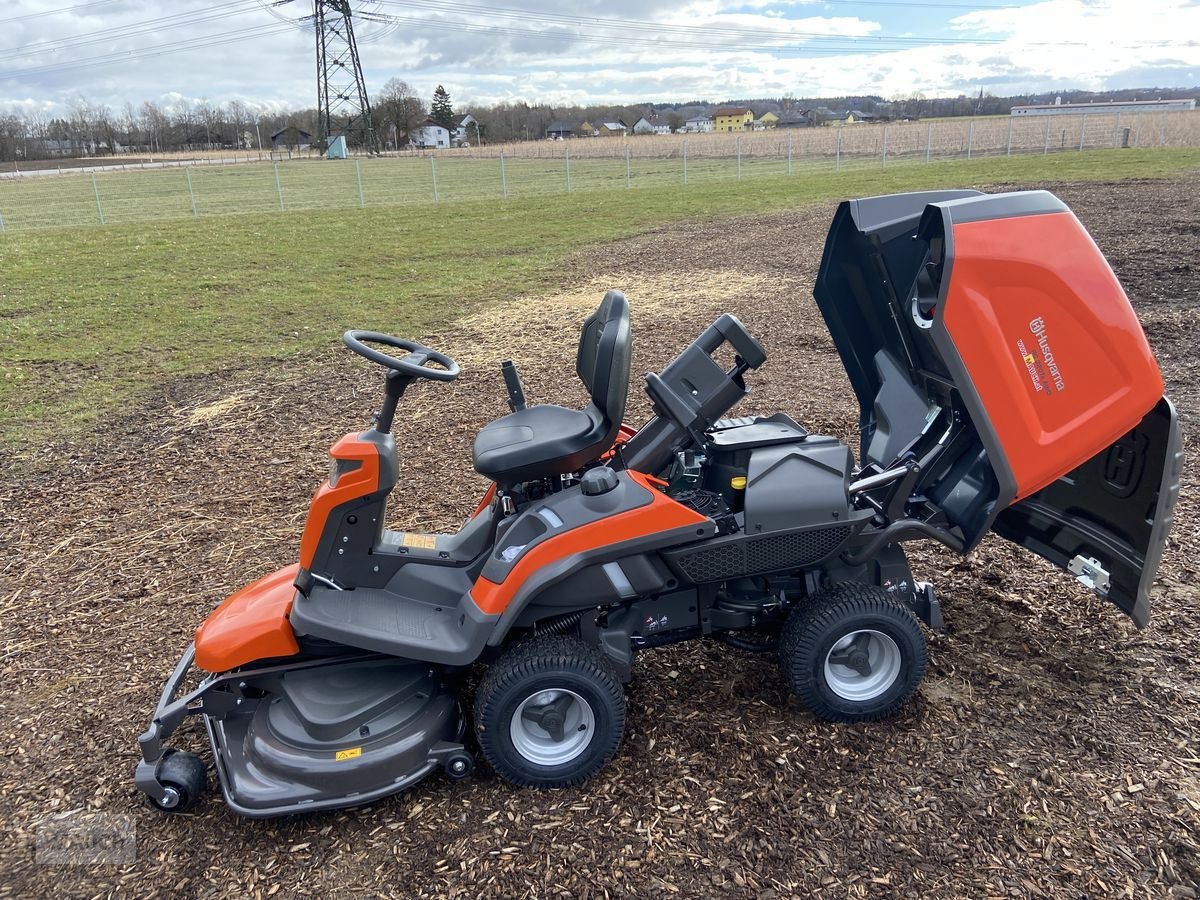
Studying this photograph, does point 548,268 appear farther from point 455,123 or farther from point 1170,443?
point 455,123

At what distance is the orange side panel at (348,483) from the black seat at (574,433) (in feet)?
1.14

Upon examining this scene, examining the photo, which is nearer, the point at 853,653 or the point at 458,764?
the point at 458,764

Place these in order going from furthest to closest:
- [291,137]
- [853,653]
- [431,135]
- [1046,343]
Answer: [431,135] → [291,137] → [853,653] → [1046,343]

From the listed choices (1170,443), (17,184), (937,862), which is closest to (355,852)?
(937,862)

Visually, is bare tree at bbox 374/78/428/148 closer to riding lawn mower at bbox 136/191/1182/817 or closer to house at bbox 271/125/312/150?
house at bbox 271/125/312/150

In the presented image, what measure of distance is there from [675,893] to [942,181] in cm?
2234

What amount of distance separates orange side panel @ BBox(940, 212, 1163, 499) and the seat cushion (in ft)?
4.15

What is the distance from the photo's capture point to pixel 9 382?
8.09m

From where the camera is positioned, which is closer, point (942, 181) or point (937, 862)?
point (937, 862)

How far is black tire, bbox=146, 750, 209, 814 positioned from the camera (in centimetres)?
287

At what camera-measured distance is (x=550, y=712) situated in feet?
9.73

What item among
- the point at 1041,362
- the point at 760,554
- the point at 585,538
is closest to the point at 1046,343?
the point at 1041,362

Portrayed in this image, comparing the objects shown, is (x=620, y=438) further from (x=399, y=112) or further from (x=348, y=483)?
(x=399, y=112)

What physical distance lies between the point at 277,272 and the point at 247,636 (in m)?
12.0
